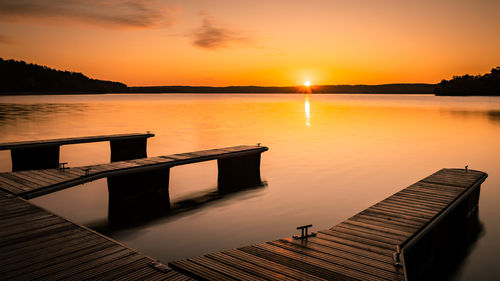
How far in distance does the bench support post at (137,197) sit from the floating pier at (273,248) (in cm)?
158

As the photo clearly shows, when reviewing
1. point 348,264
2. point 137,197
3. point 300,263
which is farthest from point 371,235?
point 137,197

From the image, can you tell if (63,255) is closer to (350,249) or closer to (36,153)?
(350,249)

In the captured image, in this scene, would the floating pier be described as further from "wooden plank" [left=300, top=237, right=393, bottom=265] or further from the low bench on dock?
the low bench on dock

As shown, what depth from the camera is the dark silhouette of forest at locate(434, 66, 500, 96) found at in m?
159

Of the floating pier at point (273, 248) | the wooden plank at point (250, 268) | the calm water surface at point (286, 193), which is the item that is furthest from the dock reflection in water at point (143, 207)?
the wooden plank at point (250, 268)

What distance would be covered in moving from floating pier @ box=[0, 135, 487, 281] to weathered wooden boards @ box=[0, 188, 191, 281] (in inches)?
0.6

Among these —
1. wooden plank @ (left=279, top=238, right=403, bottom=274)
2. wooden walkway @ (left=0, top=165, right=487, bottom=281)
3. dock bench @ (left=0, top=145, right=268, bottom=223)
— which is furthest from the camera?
dock bench @ (left=0, top=145, right=268, bottom=223)

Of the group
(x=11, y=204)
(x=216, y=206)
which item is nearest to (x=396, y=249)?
(x=216, y=206)

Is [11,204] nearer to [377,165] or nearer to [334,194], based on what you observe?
→ [334,194]

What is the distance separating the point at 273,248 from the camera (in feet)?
21.0

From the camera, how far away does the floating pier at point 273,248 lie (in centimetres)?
536

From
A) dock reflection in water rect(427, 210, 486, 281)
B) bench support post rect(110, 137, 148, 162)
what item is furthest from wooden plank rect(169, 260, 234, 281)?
bench support post rect(110, 137, 148, 162)

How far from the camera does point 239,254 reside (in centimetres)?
614

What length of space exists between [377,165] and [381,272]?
15781 mm
